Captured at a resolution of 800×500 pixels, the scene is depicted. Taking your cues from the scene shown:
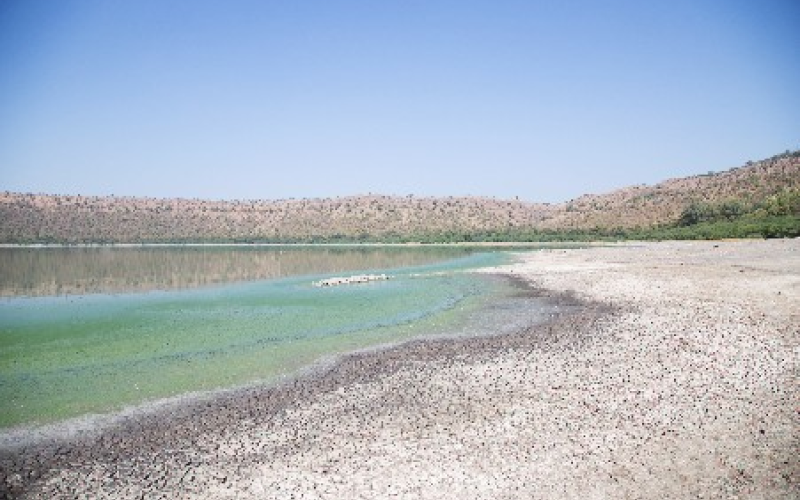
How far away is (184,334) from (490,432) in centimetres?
1593

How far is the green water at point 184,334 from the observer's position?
14.5 metres

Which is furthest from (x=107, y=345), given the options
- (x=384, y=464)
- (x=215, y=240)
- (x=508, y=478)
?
(x=215, y=240)

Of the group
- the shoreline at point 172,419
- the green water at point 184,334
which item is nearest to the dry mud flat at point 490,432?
the shoreline at point 172,419

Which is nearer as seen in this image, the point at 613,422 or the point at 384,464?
the point at 384,464

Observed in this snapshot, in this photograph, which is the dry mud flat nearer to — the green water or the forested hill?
the green water

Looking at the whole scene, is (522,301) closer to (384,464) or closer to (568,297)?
(568,297)

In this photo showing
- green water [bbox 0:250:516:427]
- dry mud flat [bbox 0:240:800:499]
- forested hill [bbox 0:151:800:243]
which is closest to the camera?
dry mud flat [bbox 0:240:800:499]

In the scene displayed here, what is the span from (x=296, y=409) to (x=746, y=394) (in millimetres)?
9154

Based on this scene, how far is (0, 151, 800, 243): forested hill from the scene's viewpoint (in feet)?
287

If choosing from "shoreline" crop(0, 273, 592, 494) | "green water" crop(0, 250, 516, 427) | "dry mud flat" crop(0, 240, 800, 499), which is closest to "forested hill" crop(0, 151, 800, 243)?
"green water" crop(0, 250, 516, 427)

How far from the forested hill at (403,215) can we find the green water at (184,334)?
189ft

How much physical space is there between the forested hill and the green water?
57733mm

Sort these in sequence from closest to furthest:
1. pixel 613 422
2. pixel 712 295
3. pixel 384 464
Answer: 1. pixel 384 464
2. pixel 613 422
3. pixel 712 295

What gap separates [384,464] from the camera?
8.85 metres
